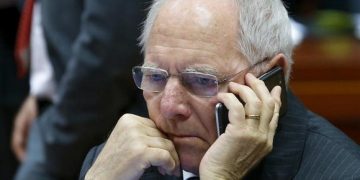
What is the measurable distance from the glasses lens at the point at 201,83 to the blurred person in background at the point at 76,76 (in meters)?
0.97

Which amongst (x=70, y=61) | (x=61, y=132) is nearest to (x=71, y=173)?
(x=61, y=132)

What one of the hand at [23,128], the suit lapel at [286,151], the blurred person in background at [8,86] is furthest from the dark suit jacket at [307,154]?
the blurred person in background at [8,86]

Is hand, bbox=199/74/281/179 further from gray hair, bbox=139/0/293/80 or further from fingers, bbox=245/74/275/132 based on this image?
gray hair, bbox=139/0/293/80

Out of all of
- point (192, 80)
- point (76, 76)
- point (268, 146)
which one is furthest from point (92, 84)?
point (268, 146)

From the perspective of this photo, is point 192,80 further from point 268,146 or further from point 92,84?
point 92,84

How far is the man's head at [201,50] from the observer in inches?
101

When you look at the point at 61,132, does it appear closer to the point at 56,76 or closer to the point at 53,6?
the point at 56,76

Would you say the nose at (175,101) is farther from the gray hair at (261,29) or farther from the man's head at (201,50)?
the gray hair at (261,29)

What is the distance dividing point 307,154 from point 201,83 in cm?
37

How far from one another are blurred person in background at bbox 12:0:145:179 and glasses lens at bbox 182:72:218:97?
966mm

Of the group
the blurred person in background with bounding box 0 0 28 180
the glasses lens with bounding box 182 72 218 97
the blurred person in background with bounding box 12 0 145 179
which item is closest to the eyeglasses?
the glasses lens with bounding box 182 72 218 97

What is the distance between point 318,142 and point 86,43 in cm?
130

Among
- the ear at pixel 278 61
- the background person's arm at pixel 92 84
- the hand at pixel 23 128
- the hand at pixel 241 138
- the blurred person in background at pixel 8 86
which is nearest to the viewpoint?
the hand at pixel 241 138

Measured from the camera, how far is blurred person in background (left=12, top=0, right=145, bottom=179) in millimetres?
3594
